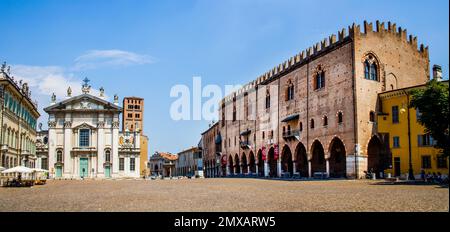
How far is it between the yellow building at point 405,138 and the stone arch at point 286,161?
1469cm

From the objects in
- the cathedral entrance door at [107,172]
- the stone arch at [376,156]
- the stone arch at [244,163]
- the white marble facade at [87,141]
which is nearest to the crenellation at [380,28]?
the stone arch at [376,156]

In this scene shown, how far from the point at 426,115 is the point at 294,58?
83.2 feet

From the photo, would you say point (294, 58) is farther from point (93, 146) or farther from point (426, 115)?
point (93, 146)

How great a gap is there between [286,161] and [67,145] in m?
32.3

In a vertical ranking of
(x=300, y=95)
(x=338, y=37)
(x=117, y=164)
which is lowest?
(x=117, y=164)

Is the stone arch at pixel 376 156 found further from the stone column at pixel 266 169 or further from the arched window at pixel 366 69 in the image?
the stone column at pixel 266 169

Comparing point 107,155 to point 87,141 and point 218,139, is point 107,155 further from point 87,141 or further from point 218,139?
point 218,139

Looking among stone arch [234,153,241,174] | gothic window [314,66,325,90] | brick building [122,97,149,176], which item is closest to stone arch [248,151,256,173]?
stone arch [234,153,241,174]

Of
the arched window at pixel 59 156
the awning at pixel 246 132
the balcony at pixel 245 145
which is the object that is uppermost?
the awning at pixel 246 132

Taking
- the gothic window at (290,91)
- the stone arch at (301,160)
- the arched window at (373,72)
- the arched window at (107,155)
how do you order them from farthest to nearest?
the arched window at (107,155), the gothic window at (290,91), the stone arch at (301,160), the arched window at (373,72)

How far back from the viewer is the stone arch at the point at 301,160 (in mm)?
45406
